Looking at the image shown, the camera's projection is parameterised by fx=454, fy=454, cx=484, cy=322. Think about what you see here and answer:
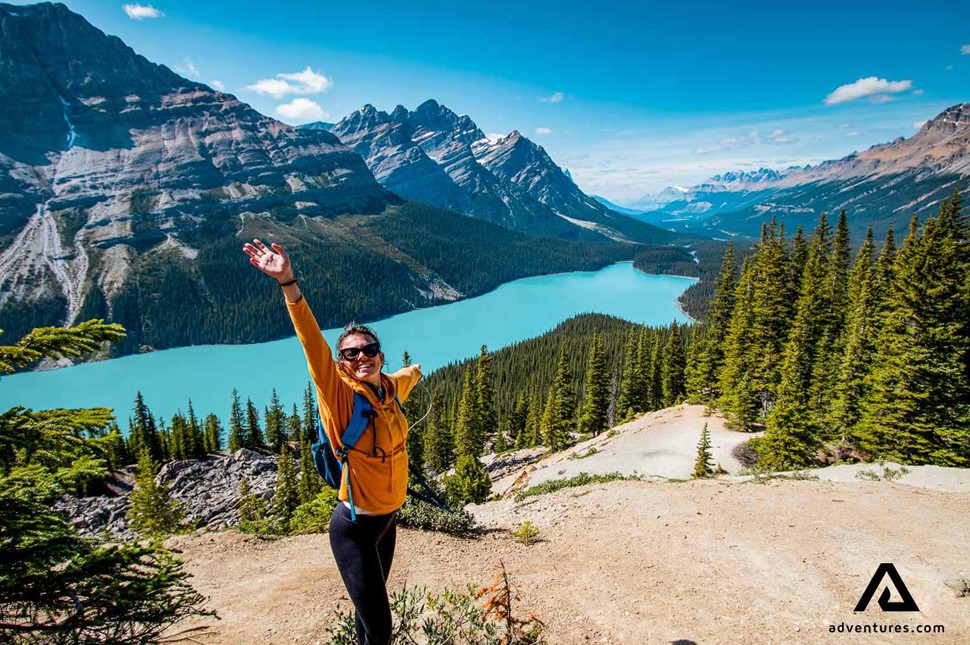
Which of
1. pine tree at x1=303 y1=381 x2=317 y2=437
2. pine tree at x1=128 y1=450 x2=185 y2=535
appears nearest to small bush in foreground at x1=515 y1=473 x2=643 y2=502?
pine tree at x1=128 y1=450 x2=185 y2=535

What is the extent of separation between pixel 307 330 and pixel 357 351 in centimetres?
55

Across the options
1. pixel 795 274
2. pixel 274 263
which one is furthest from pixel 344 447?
pixel 795 274

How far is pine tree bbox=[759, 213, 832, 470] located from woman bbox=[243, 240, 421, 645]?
2205 cm

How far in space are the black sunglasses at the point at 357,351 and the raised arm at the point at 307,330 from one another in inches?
11.8

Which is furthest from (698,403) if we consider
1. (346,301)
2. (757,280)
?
(346,301)

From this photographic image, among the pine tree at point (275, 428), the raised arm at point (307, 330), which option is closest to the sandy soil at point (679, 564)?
the raised arm at point (307, 330)

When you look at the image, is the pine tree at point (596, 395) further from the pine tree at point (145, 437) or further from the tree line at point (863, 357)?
the pine tree at point (145, 437)

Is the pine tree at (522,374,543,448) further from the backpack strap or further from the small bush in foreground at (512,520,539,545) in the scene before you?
the backpack strap

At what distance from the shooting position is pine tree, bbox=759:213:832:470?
812 inches

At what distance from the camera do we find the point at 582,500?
47.6 feet

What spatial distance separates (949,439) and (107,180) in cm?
25527

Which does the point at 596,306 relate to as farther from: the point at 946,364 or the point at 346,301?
the point at 946,364

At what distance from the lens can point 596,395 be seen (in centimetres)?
4278

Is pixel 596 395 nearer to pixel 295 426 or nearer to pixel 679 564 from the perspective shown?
pixel 679 564
